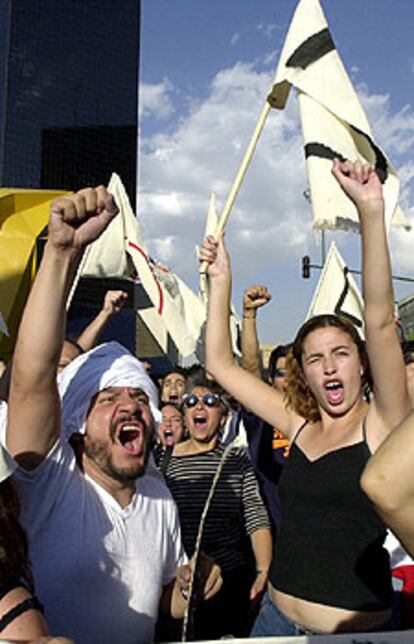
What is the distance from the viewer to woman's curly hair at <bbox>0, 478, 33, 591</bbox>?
4.78ft

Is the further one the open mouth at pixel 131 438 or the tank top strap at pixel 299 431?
the tank top strap at pixel 299 431

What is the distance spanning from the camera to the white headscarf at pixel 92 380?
2232 millimetres

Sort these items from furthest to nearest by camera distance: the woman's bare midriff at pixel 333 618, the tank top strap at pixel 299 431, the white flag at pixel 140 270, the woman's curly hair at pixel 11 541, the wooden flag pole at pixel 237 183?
the white flag at pixel 140 270
the wooden flag pole at pixel 237 183
the tank top strap at pixel 299 431
the woman's bare midriff at pixel 333 618
the woman's curly hair at pixel 11 541

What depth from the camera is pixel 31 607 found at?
1.40 meters

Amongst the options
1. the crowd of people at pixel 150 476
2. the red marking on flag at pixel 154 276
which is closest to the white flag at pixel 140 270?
the red marking on flag at pixel 154 276

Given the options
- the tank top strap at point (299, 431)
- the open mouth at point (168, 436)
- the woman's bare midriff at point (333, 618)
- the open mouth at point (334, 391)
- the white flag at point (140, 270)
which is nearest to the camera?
the woman's bare midriff at point (333, 618)

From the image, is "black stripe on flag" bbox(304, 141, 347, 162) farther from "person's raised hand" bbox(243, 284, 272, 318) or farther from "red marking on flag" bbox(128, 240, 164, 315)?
"red marking on flag" bbox(128, 240, 164, 315)

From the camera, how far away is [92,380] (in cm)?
227

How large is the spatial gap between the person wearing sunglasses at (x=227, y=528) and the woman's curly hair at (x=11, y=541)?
6.01 ft

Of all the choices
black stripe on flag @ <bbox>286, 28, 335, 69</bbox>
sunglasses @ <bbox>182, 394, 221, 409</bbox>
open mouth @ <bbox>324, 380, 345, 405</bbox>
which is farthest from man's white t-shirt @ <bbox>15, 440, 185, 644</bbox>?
black stripe on flag @ <bbox>286, 28, 335, 69</bbox>

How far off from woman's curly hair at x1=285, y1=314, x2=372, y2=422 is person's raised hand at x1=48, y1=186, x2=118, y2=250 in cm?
97

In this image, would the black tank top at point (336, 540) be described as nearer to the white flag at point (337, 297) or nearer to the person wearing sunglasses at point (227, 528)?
the person wearing sunglasses at point (227, 528)

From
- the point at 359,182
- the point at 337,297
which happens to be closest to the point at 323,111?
the point at 359,182

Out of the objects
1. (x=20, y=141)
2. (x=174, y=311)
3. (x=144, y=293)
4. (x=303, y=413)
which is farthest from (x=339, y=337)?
(x=20, y=141)
